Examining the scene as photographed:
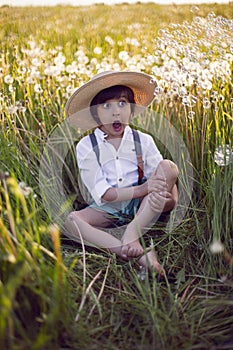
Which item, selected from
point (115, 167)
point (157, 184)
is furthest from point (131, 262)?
point (115, 167)

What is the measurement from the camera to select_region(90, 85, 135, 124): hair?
94.1 inches

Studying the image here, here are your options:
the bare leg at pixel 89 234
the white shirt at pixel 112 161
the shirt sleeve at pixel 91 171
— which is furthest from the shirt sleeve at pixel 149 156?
the bare leg at pixel 89 234

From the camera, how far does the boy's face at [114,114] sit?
2312mm

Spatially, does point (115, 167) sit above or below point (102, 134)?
below

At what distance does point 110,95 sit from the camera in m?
2.38

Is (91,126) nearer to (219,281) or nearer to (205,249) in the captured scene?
(205,249)

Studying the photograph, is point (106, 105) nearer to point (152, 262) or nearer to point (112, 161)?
point (112, 161)

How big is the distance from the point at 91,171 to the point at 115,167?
0.12 m

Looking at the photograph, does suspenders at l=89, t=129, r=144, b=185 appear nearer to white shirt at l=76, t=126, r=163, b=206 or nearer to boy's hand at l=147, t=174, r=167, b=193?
white shirt at l=76, t=126, r=163, b=206

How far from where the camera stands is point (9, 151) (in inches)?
96.7

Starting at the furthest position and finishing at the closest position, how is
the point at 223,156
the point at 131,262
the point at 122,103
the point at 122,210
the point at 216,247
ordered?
the point at 122,210 < the point at 122,103 < the point at 223,156 < the point at 131,262 < the point at 216,247

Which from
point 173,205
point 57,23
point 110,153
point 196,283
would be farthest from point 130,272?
point 57,23

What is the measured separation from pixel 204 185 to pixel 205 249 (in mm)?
422

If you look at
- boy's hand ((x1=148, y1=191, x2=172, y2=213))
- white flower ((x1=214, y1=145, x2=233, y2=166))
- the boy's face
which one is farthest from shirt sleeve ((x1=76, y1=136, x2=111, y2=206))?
white flower ((x1=214, y1=145, x2=233, y2=166))
